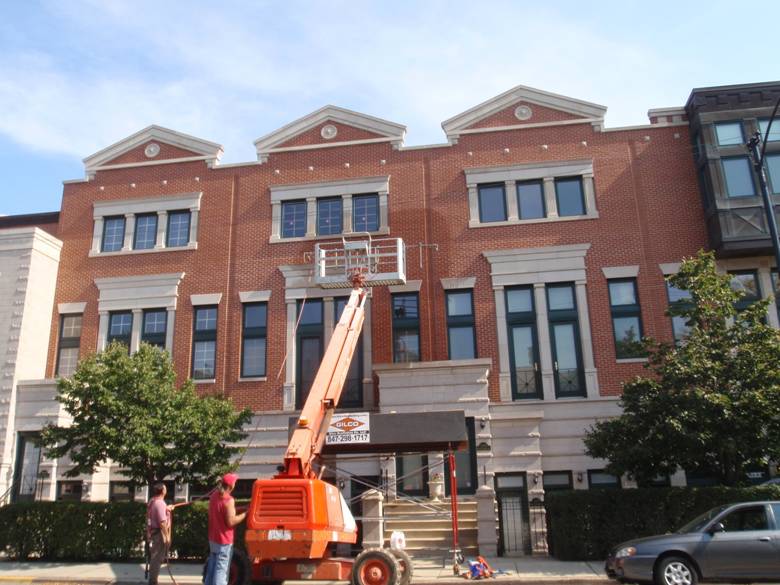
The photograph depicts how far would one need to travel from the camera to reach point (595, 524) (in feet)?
54.4

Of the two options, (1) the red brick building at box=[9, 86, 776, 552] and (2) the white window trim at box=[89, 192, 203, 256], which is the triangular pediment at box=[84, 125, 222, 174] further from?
(2) the white window trim at box=[89, 192, 203, 256]

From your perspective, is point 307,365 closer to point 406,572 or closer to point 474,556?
point 474,556

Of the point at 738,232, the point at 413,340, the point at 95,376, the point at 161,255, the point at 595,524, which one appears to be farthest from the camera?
the point at 161,255

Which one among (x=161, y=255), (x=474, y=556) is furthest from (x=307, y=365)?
(x=474, y=556)

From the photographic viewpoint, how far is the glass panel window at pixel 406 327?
76.1 feet

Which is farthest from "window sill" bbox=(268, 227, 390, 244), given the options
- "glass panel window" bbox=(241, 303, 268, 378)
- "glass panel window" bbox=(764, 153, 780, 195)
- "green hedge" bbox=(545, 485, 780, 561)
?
"glass panel window" bbox=(764, 153, 780, 195)

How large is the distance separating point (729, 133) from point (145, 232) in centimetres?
2018

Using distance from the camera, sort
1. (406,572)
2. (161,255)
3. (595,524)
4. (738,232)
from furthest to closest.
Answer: (161,255) < (738,232) < (595,524) < (406,572)

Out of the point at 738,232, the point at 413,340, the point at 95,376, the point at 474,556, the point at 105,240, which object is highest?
the point at 105,240

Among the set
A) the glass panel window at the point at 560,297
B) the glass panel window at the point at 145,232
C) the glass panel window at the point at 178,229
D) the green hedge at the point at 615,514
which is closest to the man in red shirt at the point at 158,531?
the green hedge at the point at 615,514

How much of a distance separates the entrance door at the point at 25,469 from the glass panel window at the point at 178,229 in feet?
25.7

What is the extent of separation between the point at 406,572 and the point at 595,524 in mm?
6107

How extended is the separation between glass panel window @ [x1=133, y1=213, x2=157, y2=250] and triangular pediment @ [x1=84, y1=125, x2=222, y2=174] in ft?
7.02

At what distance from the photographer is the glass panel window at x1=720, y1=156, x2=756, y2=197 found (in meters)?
22.3
